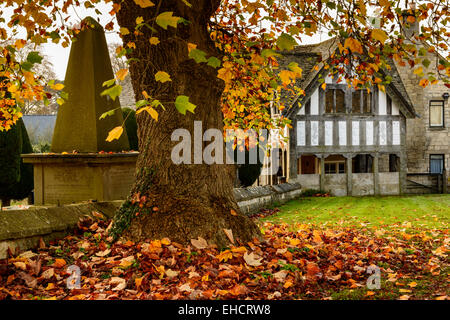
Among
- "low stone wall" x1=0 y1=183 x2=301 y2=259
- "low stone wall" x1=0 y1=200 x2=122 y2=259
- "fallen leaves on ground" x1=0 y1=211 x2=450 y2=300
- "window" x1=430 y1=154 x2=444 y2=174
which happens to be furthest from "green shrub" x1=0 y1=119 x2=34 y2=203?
"window" x1=430 y1=154 x2=444 y2=174

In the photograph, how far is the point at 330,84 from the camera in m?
22.6

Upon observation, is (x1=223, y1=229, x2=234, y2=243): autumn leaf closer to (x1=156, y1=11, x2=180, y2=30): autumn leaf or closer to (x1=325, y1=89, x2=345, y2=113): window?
(x1=156, y1=11, x2=180, y2=30): autumn leaf

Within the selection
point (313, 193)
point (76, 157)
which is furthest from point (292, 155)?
point (76, 157)

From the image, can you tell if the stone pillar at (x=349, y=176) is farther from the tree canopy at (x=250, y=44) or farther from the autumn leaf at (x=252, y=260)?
the autumn leaf at (x=252, y=260)

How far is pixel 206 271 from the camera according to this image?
4125mm

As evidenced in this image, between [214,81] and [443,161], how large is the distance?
26.3m

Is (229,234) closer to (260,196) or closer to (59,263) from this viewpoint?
(59,263)

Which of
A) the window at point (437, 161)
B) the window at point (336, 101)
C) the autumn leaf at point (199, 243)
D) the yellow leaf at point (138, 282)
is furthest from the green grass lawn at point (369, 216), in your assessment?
the window at point (437, 161)

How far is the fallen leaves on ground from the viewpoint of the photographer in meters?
3.74

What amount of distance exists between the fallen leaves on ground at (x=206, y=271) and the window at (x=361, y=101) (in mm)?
18741

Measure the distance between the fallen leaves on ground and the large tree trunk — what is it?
0.76 feet

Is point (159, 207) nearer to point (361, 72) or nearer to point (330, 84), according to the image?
point (361, 72)

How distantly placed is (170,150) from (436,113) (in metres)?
26.7
